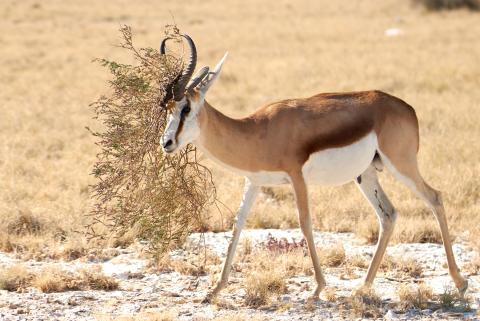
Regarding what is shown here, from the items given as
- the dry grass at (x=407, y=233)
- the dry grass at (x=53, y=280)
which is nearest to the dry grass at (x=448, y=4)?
the dry grass at (x=407, y=233)

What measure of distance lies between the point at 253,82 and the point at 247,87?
24.3 inches

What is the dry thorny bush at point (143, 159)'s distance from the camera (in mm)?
6500

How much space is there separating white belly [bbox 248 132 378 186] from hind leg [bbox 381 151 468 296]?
27cm

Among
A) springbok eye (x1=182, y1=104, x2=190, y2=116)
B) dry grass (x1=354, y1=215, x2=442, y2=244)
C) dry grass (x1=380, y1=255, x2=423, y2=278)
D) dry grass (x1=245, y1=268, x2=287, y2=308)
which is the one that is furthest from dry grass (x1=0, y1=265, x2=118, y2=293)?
dry grass (x1=354, y1=215, x2=442, y2=244)

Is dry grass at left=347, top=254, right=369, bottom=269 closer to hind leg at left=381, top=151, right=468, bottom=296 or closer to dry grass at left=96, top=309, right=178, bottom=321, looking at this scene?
hind leg at left=381, top=151, right=468, bottom=296

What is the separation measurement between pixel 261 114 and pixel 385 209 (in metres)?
1.49

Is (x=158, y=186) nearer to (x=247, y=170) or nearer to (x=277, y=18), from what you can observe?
(x=247, y=170)

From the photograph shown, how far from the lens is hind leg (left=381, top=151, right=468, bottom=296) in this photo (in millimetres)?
7059

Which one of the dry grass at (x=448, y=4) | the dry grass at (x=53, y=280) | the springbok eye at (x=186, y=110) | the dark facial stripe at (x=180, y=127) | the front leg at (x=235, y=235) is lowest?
the dry grass at (x=53, y=280)

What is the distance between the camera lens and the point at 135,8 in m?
39.2

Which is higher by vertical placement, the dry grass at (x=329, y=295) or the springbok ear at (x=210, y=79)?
the springbok ear at (x=210, y=79)

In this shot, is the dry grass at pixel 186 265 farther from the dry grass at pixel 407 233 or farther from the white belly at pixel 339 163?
the dry grass at pixel 407 233

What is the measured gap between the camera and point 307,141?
680 cm

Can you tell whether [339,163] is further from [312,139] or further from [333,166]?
[312,139]
